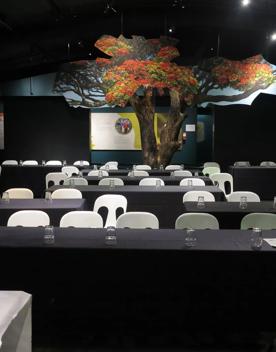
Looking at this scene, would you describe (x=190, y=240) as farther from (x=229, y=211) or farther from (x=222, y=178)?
(x=222, y=178)

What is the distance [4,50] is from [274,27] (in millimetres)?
6027

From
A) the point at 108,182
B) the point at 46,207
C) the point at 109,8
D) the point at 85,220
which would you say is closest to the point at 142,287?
the point at 85,220

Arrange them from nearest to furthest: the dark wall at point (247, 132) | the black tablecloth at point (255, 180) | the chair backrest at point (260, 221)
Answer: the chair backrest at point (260, 221) → the black tablecloth at point (255, 180) → the dark wall at point (247, 132)

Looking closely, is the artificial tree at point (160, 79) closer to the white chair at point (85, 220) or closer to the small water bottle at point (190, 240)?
the white chair at point (85, 220)

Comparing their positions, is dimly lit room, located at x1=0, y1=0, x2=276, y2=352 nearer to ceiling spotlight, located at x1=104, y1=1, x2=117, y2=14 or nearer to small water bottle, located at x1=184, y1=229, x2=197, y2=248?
small water bottle, located at x1=184, y1=229, x2=197, y2=248

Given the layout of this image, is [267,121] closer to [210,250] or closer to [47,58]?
[47,58]

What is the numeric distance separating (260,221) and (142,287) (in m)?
1.71

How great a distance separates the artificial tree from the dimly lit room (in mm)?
35

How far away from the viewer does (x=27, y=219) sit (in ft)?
15.0

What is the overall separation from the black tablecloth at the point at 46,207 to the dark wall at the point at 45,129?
8.52 metres

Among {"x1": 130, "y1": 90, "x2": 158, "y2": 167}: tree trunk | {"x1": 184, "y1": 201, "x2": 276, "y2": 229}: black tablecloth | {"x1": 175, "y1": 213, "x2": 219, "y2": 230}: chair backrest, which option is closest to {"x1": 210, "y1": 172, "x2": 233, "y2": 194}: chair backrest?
{"x1": 130, "y1": 90, "x2": 158, "y2": 167}: tree trunk

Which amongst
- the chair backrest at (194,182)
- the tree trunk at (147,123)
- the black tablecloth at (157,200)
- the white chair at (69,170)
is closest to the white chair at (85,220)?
the black tablecloth at (157,200)

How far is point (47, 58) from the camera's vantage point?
41.3 feet

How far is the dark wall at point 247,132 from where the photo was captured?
13.6 metres
